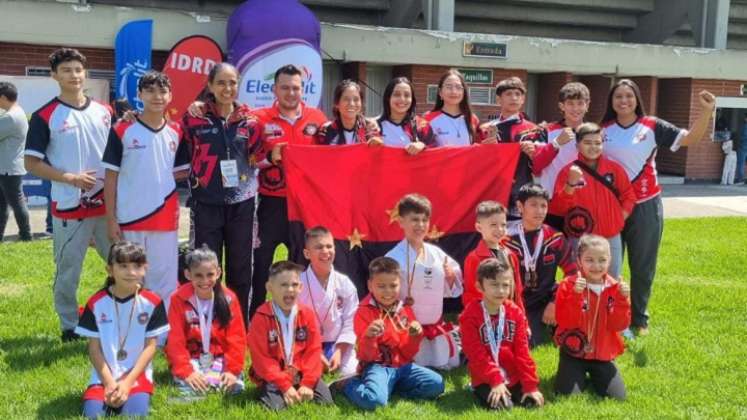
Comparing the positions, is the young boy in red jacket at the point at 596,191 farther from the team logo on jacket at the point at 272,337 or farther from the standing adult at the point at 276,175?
the team logo on jacket at the point at 272,337

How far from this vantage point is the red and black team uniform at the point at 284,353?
4.44 meters

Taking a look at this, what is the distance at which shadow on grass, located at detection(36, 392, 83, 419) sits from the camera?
4.31m

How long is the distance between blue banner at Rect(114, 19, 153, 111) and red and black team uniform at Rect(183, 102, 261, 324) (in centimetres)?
753

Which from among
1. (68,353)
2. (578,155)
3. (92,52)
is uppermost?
(92,52)

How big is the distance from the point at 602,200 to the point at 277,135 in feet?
8.02

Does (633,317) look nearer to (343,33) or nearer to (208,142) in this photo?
(208,142)

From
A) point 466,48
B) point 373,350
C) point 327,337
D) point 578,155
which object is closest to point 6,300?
point 327,337

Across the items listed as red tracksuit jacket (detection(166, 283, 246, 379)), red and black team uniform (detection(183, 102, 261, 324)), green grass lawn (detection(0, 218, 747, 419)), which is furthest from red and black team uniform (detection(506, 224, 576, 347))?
red tracksuit jacket (detection(166, 283, 246, 379))

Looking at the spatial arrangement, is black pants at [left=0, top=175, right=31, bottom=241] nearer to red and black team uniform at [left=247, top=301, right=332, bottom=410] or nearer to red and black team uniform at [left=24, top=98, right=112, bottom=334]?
red and black team uniform at [left=24, top=98, right=112, bottom=334]

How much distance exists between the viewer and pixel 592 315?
4.77 meters

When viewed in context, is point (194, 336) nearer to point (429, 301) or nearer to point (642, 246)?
point (429, 301)

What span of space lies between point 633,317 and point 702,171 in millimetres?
13436

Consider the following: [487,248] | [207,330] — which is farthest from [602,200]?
[207,330]

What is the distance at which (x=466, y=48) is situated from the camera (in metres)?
15.1
